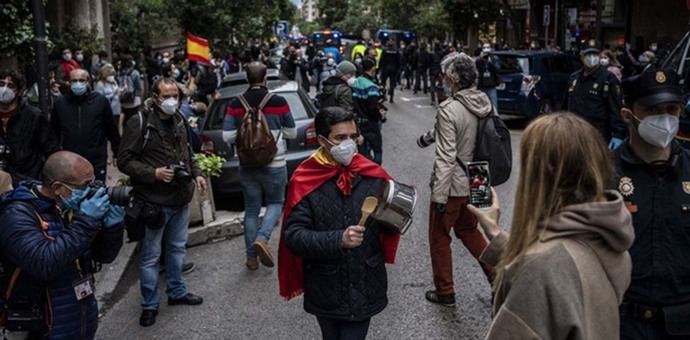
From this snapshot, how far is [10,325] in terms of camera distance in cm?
350

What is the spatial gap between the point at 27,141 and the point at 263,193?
203 cm

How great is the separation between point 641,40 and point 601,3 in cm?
354

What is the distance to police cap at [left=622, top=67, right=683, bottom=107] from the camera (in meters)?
3.16

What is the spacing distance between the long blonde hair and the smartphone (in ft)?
3.35

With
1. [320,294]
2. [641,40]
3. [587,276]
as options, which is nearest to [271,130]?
[320,294]

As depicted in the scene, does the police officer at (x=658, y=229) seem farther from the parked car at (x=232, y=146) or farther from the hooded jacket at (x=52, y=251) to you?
the parked car at (x=232, y=146)

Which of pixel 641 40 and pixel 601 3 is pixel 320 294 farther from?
pixel 601 3

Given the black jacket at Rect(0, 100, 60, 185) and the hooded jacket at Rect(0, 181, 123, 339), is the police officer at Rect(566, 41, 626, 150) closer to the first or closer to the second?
the black jacket at Rect(0, 100, 60, 185)

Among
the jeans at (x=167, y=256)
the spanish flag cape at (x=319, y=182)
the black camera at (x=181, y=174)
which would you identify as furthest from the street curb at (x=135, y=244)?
the spanish flag cape at (x=319, y=182)

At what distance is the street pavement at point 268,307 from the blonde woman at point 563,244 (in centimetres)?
317

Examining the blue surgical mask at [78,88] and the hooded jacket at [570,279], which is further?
the blue surgical mask at [78,88]

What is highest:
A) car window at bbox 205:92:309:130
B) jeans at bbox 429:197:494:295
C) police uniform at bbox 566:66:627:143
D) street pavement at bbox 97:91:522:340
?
police uniform at bbox 566:66:627:143

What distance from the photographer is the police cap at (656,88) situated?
3.16 meters

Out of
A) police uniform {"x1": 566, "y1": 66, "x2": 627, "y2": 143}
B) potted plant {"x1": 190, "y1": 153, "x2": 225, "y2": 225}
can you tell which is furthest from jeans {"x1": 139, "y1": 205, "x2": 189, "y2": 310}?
police uniform {"x1": 566, "y1": 66, "x2": 627, "y2": 143}
